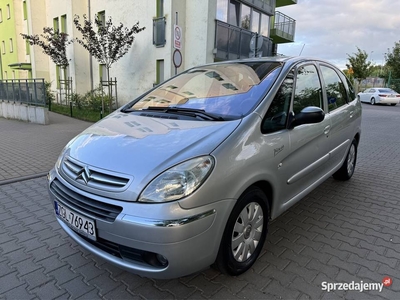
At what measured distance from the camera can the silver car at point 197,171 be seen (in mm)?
1827

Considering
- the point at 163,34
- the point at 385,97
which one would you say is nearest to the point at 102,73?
the point at 163,34

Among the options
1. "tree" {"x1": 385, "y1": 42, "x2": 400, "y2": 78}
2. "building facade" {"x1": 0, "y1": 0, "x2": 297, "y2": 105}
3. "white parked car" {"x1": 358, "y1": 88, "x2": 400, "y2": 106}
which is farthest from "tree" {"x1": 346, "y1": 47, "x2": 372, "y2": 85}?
"building facade" {"x1": 0, "y1": 0, "x2": 297, "y2": 105}

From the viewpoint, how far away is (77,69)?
1805 cm

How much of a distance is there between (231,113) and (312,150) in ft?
3.48

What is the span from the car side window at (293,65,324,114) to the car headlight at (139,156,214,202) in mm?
1371

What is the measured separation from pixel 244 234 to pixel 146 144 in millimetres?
1022

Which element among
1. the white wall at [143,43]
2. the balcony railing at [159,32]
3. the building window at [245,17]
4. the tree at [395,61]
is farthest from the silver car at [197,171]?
the tree at [395,61]

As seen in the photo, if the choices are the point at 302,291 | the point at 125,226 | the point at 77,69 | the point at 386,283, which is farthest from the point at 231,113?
the point at 77,69

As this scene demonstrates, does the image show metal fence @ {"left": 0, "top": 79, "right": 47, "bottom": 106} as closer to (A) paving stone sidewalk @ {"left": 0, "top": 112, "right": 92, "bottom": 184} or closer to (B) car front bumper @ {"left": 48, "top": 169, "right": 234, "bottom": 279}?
(A) paving stone sidewalk @ {"left": 0, "top": 112, "right": 92, "bottom": 184}

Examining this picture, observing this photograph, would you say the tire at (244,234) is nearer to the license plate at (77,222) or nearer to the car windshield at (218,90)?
the car windshield at (218,90)

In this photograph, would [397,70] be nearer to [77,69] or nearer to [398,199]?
[77,69]

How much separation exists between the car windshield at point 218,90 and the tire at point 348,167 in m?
2.19

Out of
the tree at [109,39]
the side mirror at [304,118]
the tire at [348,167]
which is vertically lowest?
the tire at [348,167]

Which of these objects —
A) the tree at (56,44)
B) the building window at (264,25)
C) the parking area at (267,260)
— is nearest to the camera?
the parking area at (267,260)
